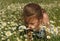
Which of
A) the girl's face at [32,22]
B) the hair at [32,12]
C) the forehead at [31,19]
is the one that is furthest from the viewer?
the hair at [32,12]

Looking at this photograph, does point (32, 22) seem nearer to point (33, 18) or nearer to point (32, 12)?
point (33, 18)

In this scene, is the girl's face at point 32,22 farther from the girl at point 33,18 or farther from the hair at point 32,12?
the hair at point 32,12

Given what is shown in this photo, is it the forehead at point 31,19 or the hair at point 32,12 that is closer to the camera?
the forehead at point 31,19

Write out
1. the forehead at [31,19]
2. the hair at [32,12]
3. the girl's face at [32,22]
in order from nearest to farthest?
the girl's face at [32,22] → the forehead at [31,19] → the hair at [32,12]

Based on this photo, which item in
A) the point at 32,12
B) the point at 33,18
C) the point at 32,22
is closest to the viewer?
the point at 32,22

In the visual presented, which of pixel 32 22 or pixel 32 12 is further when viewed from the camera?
pixel 32 12

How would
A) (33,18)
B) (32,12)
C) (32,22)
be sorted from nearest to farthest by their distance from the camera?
(32,22) → (33,18) → (32,12)

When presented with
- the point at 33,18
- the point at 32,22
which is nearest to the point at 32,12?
the point at 33,18

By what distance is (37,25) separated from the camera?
5.03m

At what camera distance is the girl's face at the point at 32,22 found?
4816mm

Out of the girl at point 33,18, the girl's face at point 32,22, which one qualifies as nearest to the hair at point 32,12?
the girl at point 33,18

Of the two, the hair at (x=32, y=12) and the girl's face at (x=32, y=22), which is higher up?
the hair at (x=32, y=12)

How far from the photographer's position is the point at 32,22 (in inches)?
195

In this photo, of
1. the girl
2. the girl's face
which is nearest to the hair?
the girl
